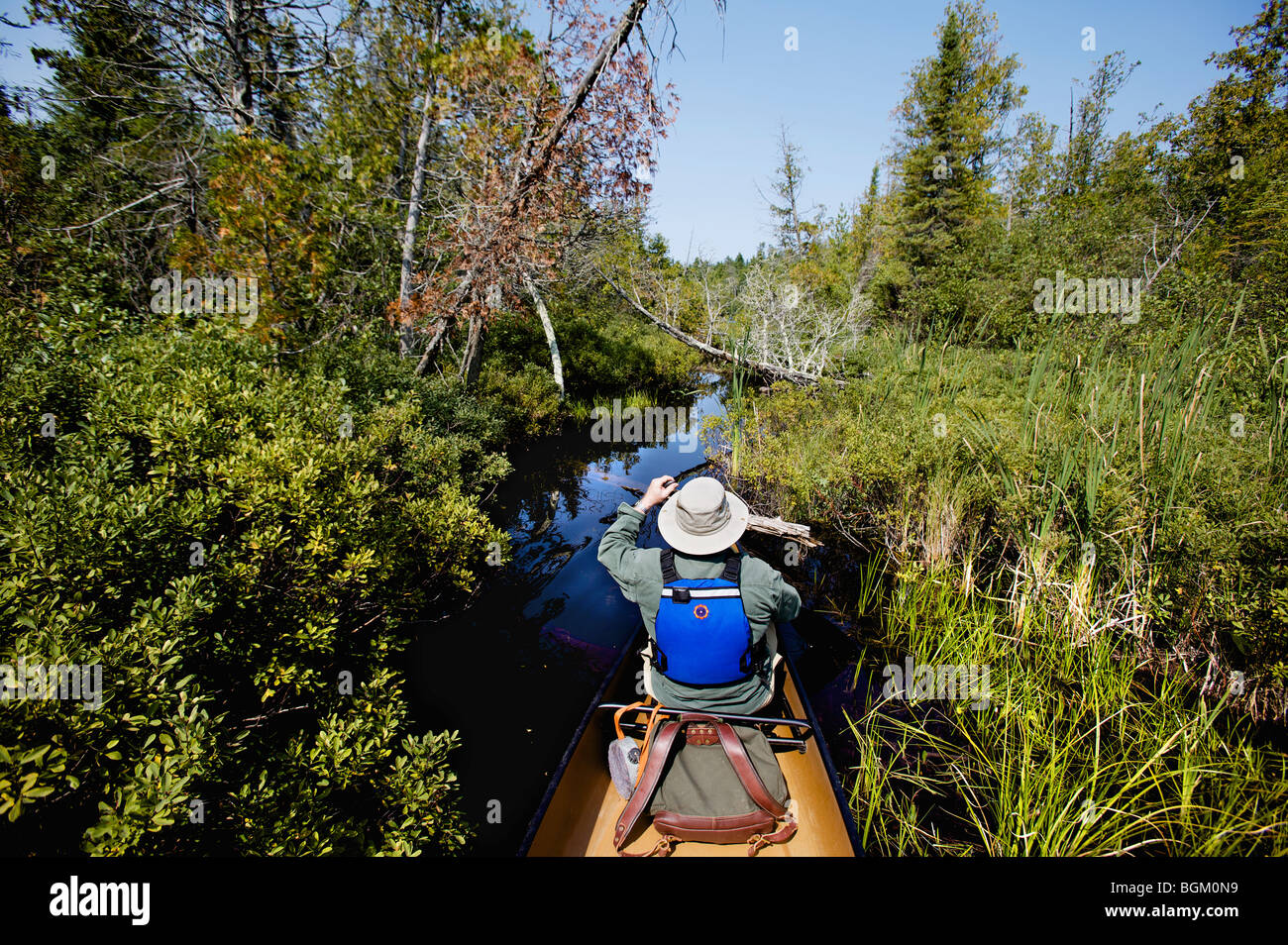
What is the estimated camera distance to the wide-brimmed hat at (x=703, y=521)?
2.98 meters

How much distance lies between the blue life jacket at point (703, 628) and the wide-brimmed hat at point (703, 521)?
0.13 metres

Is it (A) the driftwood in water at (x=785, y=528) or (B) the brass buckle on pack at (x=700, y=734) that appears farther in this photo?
(A) the driftwood in water at (x=785, y=528)

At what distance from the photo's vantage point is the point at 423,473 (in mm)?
6203

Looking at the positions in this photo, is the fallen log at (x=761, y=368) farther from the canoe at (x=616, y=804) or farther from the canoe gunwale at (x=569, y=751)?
the canoe at (x=616, y=804)

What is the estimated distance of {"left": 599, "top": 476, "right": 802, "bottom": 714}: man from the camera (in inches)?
114

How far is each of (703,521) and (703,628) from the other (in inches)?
26.0

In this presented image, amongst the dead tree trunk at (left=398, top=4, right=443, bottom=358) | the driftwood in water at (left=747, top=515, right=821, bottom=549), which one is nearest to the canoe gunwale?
the driftwood in water at (left=747, top=515, right=821, bottom=549)

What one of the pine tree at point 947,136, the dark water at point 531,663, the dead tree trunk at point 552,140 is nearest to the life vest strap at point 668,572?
the dark water at point 531,663

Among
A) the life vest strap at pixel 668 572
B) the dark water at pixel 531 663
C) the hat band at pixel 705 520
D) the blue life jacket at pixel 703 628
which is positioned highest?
the hat band at pixel 705 520

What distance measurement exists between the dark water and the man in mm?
1781

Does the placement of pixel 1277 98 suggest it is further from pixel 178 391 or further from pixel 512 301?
pixel 178 391

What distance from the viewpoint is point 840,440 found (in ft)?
26.4

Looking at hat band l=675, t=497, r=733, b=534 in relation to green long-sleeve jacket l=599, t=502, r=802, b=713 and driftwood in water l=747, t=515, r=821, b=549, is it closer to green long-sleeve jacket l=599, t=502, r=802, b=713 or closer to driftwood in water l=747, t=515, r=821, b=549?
green long-sleeve jacket l=599, t=502, r=802, b=713
